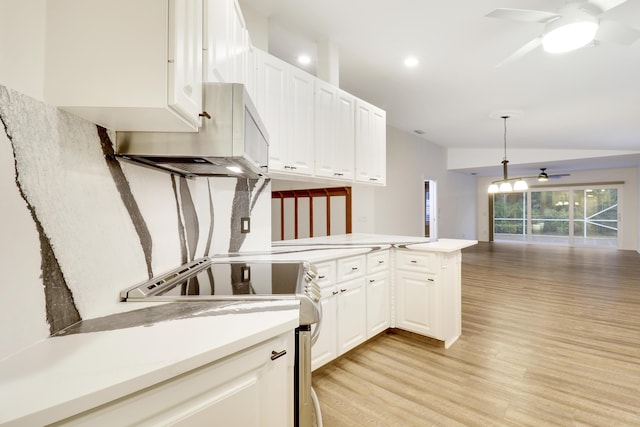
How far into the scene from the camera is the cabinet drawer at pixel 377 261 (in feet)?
8.27

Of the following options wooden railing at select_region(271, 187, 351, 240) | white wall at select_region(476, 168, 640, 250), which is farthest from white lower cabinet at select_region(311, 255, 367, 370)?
white wall at select_region(476, 168, 640, 250)

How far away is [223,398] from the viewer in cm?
78

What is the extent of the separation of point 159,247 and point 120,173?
0.40 m

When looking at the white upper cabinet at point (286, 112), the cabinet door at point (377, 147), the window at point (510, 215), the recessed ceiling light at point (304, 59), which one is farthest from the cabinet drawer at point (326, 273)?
the window at point (510, 215)

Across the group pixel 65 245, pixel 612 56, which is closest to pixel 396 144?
pixel 612 56

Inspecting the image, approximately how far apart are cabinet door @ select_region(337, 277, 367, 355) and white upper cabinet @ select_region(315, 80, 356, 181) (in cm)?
103

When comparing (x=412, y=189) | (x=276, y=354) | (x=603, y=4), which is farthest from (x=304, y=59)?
(x=412, y=189)

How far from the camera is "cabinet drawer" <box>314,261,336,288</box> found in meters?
2.04

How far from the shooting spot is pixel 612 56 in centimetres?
268

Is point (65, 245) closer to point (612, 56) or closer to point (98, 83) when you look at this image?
point (98, 83)

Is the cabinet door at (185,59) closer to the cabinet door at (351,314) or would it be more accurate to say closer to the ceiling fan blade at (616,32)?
the cabinet door at (351,314)

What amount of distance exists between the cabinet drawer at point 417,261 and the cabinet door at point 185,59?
2194 mm

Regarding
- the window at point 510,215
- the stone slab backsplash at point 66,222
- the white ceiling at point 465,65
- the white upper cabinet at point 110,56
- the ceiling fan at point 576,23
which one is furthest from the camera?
the window at point 510,215

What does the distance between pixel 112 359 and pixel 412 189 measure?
6108 mm
